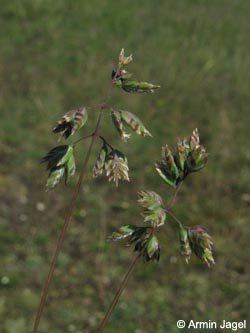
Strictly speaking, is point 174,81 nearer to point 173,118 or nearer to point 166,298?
point 173,118

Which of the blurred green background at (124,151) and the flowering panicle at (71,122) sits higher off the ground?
the flowering panicle at (71,122)

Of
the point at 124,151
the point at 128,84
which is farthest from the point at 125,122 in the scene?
the point at 124,151

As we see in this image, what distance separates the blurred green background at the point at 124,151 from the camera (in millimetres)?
4090

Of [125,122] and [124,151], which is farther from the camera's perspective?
[124,151]

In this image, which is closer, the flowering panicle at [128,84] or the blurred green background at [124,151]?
the flowering panicle at [128,84]

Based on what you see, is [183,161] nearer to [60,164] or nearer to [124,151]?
[60,164]

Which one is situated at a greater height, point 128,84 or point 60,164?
point 128,84

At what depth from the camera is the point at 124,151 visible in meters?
5.50

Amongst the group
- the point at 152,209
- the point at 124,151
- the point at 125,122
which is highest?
the point at 125,122

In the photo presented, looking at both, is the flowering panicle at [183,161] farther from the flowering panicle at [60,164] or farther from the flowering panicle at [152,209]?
the flowering panicle at [60,164]

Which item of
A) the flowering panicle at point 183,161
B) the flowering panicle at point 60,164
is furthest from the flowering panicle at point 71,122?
the flowering panicle at point 183,161

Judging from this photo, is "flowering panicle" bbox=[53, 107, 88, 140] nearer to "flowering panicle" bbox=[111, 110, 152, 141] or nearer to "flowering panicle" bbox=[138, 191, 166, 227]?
"flowering panicle" bbox=[111, 110, 152, 141]

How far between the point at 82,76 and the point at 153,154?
141 cm

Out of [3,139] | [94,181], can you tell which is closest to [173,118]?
[94,181]
